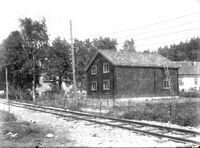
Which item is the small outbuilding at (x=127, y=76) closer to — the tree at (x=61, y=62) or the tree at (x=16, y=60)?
the tree at (x=16, y=60)

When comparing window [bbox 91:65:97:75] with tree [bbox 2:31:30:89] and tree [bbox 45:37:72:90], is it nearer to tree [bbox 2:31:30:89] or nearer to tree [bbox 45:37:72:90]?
tree [bbox 2:31:30:89]

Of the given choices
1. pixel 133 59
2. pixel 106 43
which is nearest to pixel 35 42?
pixel 133 59

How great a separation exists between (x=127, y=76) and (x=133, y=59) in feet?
12.0

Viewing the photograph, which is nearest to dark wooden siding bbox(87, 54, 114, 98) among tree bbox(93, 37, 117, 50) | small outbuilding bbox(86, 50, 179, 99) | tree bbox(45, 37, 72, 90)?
small outbuilding bbox(86, 50, 179, 99)

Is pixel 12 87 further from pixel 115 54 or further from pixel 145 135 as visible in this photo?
pixel 145 135

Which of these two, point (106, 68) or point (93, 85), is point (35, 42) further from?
point (106, 68)

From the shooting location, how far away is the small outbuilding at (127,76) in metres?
37.3

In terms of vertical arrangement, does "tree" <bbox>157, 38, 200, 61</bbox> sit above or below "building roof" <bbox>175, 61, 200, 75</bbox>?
above

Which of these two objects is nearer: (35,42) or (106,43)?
(35,42)

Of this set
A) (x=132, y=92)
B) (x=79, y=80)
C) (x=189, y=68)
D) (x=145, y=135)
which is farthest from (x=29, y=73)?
(x=145, y=135)

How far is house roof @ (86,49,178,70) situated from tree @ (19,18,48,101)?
41.6 feet

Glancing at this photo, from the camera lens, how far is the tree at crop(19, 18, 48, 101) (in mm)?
47662

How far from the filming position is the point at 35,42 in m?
49.1

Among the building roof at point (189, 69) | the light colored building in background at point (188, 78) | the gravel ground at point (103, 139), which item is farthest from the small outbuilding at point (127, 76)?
the gravel ground at point (103, 139)
